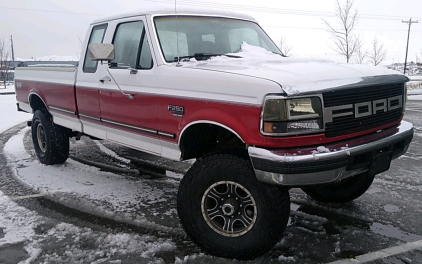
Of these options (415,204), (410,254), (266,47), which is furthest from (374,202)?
(266,47)

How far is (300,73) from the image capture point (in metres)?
2.85

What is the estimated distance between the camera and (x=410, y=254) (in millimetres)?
3033

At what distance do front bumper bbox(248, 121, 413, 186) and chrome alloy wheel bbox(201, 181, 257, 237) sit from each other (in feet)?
1.12

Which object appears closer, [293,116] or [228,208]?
[293,116]

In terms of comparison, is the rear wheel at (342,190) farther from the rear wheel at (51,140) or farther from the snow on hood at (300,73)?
the rear wheel at (51,140)

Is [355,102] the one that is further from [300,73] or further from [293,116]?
[293,116]

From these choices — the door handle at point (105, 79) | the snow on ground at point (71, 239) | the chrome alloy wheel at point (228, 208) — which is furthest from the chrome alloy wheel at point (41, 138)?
the chrome alloy wheel at point (228, 208)

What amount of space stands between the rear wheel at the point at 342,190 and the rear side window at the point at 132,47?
218 centimetres

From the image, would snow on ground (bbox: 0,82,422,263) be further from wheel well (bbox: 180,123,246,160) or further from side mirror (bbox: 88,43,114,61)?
side mirror (bbox: 88,43,114,61)

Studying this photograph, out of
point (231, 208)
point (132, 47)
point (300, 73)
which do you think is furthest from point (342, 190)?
point (132, 47)

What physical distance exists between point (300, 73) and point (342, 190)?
181 cm

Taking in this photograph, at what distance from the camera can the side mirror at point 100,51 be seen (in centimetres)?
368

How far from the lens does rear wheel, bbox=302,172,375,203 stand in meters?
3.94

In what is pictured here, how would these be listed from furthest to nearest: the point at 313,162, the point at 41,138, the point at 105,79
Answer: the point at 41,138 → the point at 105,79 → the point at 313,162
